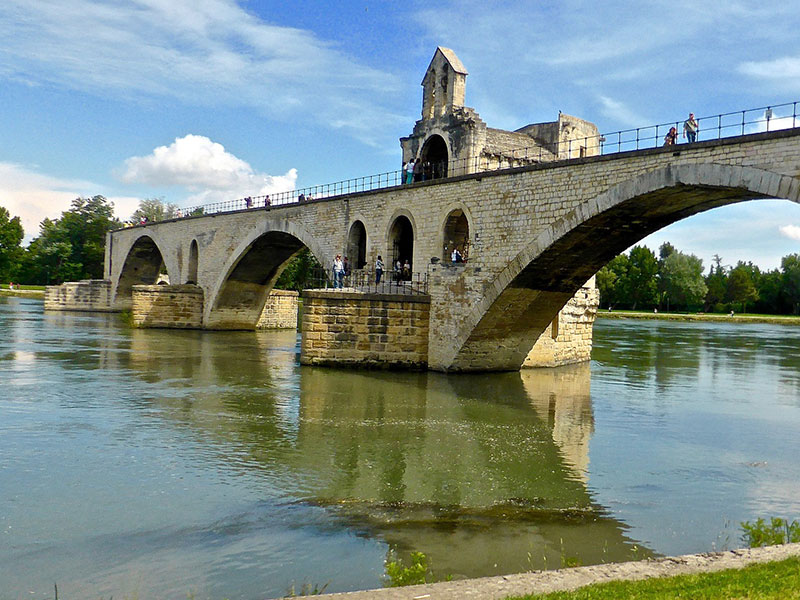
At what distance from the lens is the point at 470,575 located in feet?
21.6

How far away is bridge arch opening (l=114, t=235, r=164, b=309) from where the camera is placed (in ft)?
171

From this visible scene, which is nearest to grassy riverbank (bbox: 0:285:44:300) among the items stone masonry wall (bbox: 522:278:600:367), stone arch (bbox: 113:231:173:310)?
stone arch (bbox: 113:231:173:310)

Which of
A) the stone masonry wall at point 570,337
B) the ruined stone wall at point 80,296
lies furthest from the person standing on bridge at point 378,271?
the ruined stone wall at point 80,296

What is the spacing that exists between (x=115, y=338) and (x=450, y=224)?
652 inches

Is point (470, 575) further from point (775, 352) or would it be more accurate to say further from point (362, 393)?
point (775, 352)

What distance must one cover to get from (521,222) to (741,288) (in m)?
75.4

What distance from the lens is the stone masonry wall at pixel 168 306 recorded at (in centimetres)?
3668

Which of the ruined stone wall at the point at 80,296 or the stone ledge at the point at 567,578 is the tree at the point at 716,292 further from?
the stone ledge at the point at 567,578

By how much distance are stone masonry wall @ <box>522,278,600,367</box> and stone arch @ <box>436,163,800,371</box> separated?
140cm

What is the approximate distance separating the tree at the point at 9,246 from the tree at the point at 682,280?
73858mm

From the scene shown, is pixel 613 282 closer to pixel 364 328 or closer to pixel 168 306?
pixel 168 306

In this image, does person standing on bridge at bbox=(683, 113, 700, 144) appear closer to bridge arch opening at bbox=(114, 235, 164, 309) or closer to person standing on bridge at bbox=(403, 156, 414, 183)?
person standing on bridge at bbox=(403, 156, 414, 183)

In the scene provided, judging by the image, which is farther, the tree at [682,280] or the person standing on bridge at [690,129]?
the tree at [682,280]

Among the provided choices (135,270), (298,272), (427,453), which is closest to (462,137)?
(427,453)
